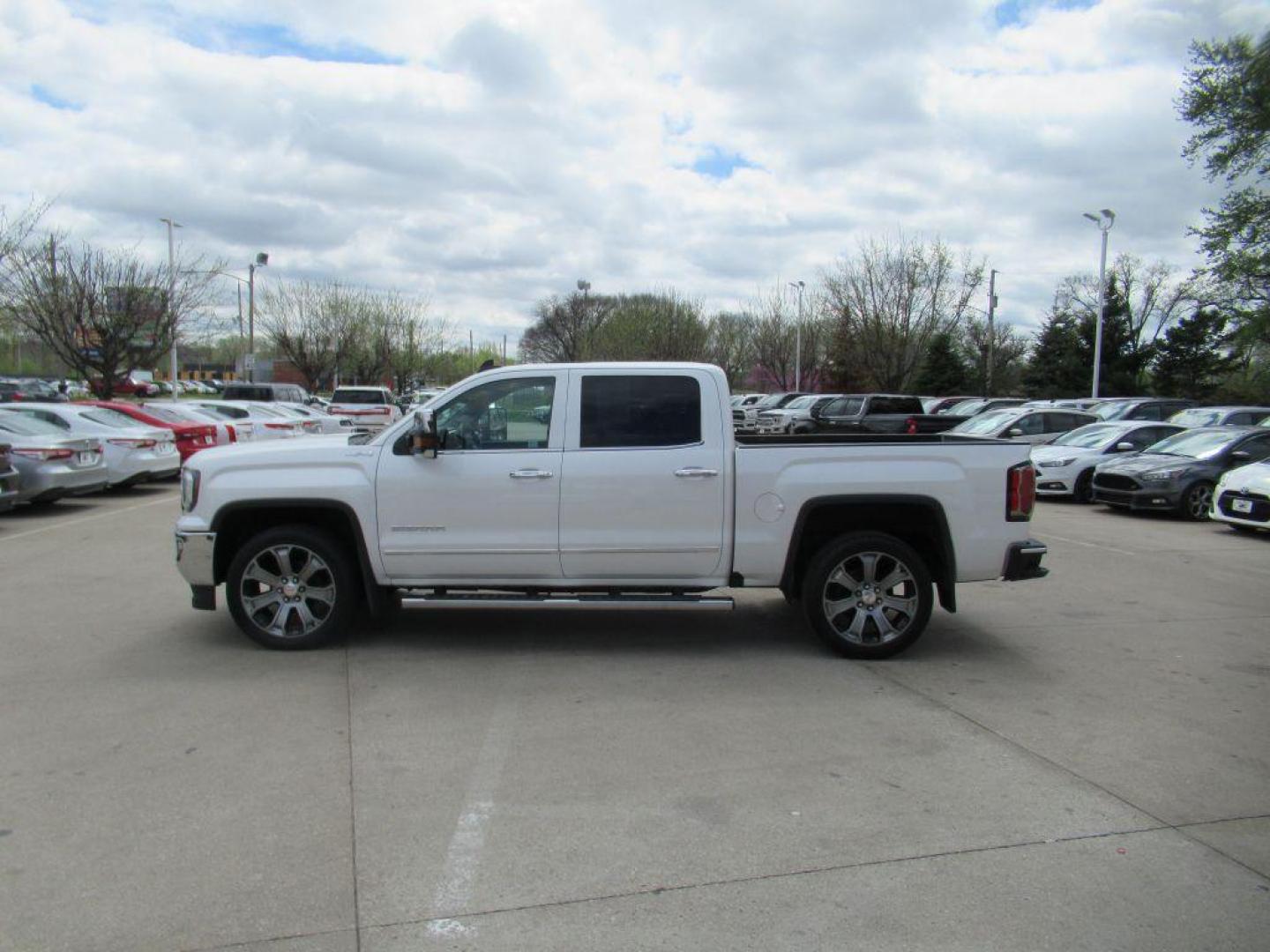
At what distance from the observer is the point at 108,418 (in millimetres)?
17172

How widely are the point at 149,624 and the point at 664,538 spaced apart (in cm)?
402

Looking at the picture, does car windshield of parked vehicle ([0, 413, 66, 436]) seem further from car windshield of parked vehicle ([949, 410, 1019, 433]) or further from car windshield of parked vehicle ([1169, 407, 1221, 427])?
car windshield of parked vehicle ([1169, 407, 1221, 427])

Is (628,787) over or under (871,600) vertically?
under

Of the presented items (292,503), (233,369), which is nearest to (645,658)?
(292,503)

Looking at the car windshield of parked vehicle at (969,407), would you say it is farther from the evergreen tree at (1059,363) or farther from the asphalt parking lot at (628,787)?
the asphalt parking lot at (628,787)

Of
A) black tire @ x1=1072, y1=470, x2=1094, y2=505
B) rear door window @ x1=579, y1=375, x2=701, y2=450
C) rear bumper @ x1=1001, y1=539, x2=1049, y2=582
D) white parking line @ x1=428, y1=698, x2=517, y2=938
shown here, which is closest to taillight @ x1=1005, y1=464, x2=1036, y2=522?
rear bumper @ x1=1001, y1=539, x2=1049, y2=582

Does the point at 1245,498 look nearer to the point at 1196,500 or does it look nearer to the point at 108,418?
the point at 1196,500

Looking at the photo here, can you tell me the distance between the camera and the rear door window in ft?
21.0

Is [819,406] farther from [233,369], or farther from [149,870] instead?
[233,369]

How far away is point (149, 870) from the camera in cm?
356

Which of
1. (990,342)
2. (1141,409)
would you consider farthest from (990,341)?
(1141,409)

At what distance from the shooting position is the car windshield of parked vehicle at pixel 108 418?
16859 mm

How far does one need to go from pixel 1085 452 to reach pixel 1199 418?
536 cm

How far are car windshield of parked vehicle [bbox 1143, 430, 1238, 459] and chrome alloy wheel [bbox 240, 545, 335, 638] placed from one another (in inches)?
545
